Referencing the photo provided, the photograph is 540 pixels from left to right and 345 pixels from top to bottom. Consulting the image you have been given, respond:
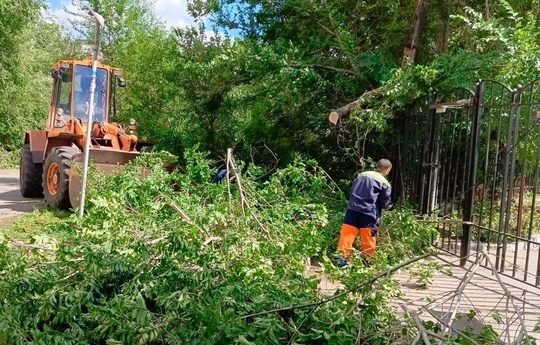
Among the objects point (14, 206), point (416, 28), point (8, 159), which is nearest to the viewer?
point (416, 28)

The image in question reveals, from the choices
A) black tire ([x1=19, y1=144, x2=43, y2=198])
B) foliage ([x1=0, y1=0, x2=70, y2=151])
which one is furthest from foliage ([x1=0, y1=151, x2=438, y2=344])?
foliage ([x1=0, y1=0, x2=70, y2=151])

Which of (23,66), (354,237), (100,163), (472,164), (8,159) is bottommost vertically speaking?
(8,159)

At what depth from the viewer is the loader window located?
35.6ft

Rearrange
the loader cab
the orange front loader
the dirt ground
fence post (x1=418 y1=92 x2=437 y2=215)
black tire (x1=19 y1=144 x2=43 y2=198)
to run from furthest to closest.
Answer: black tire (x1=19 y1=144 x2=43 y2=198) < the loader cab < the orange front loader < the dirt ground < fence post (x1=418 y1=92 x2=437 y2=215)

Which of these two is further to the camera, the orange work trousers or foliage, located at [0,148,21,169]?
foliage, located at [0,148,21,169]

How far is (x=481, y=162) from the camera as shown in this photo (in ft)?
27.9

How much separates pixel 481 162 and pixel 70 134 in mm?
7083

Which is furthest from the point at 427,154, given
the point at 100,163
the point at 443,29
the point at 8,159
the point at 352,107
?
the point at 8,159

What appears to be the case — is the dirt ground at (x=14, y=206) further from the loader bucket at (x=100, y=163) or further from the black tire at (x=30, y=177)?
the loader bucket at (x=100, y=163)

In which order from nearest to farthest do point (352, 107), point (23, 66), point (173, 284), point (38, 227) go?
point (173, 284) < point (38, 227) < point (352, 107) < point (23, 66)

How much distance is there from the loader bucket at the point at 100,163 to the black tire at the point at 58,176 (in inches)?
12.7

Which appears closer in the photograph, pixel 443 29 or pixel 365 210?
pixel 365 210

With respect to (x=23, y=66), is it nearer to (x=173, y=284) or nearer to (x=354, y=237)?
(x=354, y=237)

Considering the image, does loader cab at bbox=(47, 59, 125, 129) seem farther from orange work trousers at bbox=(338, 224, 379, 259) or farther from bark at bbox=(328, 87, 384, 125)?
orange work trousers at bbox=(338, 224, 379, 259)
